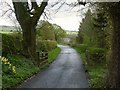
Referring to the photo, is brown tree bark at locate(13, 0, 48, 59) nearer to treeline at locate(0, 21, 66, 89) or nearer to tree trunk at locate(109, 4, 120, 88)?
treeline at locate(0, 21, 66, 89)

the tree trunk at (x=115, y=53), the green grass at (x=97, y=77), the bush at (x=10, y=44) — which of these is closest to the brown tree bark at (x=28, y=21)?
the bush at (x=10, y=44)

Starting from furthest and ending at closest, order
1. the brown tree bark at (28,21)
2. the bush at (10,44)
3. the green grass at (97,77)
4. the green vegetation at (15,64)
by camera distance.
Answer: the brown tree bark at (28,21)
the bush at (10,44)
the green vegetation at (15,64)
the green grass at (97,77)

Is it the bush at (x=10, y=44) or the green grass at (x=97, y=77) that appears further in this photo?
the bush at (x=10, y=44)

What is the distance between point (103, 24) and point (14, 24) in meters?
14.2

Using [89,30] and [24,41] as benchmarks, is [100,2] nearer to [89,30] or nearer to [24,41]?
[24,41]

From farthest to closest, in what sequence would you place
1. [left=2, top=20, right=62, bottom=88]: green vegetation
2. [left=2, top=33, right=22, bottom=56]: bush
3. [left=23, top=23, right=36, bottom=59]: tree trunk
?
[left=23, top=23, right=36, bottom=59]: tree trunk < [left=2, top=33, right=22, bottom=56]: bush < [left=2, top=20, right=62, bottom=88]: green vegetation

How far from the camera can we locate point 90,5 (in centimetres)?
1248

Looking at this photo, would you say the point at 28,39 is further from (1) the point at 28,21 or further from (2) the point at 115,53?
(2) the point at 115,53

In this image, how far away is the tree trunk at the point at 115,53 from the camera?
1105cm

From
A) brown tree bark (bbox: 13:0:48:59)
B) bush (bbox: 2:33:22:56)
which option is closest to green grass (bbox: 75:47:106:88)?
bush (bbox: 2:33:22:56)

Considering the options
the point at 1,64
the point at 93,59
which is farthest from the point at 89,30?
the point at 1,64

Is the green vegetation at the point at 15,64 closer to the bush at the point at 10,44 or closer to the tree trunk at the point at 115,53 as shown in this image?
the bush at the point at 10,44

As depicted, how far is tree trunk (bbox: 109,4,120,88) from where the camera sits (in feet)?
36.3

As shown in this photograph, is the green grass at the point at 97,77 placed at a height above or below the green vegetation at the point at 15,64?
below
